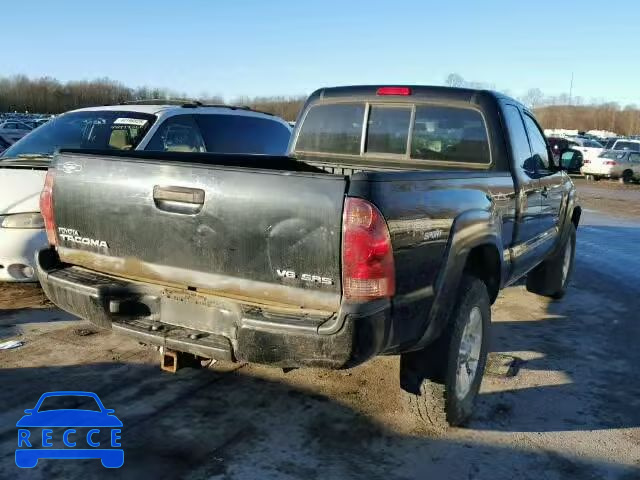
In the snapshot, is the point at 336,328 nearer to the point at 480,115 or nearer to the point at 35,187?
the point at 480,115

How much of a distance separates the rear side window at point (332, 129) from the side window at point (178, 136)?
2.10 metres

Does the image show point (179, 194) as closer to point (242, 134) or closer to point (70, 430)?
point (70, 430)

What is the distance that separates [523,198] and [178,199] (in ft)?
9.13

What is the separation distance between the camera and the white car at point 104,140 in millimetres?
5734

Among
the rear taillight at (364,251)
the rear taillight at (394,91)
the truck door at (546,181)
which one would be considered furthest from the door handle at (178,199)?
the truck door at (546,181)

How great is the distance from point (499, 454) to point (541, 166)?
2.96 meters

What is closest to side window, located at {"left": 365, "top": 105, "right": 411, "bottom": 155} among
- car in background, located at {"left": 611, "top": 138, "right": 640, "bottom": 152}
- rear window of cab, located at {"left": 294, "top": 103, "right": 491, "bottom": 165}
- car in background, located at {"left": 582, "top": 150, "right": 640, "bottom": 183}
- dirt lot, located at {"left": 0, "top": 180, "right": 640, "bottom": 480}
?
rear window of cab, located at {"left": 294, "top": 103, "right": 491, "bottom": 165}

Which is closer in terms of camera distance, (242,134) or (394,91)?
(394,91)

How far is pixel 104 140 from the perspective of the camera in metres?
7.04

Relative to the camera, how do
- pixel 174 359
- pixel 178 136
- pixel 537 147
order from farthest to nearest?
pixel 178 136, pixel 537 147, pixel 174 359

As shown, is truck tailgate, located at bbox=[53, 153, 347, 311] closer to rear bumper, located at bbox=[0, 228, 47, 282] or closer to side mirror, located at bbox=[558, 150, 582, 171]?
rear bumper, located at bbox=[0, 228, 47, 282]

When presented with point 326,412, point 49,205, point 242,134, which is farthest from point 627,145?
point 49,205

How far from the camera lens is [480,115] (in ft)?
15.4

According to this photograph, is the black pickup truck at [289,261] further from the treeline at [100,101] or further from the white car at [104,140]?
the treeline at [100,101]
